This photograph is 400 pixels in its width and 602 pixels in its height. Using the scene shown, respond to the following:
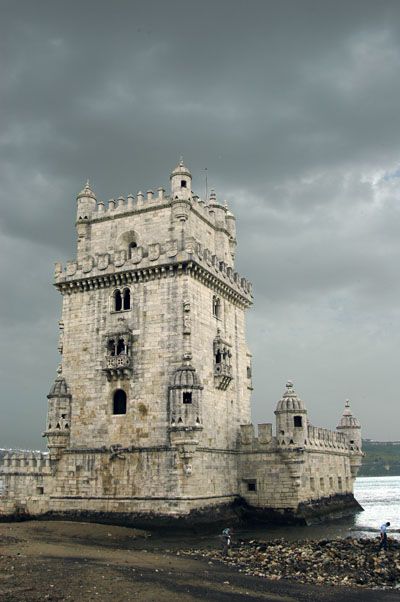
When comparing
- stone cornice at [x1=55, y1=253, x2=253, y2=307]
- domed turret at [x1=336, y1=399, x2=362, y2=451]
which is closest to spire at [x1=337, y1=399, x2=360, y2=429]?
domed turret at [x1=336, y1=399, x2=362, y2=451]

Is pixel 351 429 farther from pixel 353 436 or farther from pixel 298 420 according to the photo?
pixel 298 420

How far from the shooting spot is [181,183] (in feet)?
136

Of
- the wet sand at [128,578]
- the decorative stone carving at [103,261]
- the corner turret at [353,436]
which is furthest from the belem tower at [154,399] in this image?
the corner turret at [353,436]

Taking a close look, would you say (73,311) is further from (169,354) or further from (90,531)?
(90,531)

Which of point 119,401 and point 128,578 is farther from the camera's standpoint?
point 119,401

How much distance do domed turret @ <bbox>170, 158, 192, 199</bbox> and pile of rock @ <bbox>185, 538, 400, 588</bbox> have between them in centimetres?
2207

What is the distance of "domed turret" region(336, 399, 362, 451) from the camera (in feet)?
193

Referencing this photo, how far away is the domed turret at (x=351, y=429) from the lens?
59.0 m

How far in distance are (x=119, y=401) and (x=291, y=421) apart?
12075 millimetres

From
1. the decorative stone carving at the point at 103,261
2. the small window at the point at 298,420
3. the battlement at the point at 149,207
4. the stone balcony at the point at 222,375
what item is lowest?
the small window at the point at 298,420

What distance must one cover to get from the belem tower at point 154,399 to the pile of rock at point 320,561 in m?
6.39

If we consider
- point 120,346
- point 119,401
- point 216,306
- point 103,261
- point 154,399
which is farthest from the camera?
point 216,306

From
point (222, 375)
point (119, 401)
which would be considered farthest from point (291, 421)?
point (119, 401)

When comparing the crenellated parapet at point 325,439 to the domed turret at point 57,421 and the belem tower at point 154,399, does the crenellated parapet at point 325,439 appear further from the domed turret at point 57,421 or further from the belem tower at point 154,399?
the domed turret at point 57,421
